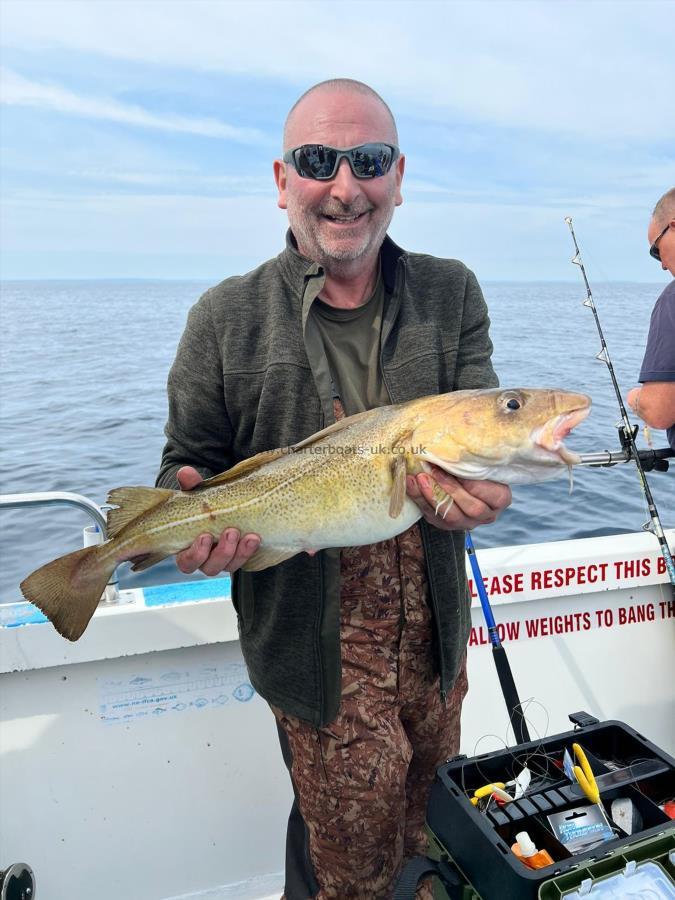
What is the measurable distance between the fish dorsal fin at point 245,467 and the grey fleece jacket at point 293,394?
0.10 metres

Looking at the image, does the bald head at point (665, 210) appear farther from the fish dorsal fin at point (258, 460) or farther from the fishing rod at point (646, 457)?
the fish dorsal fin at point (258, 460)

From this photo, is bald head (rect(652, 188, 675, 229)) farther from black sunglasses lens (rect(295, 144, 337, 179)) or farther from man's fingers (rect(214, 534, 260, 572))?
man's fingers (rect(214, 534, 260, 572))

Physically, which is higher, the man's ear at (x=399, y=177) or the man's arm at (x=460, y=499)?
the man's ear at (x=399, y=177)

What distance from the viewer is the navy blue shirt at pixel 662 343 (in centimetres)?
374

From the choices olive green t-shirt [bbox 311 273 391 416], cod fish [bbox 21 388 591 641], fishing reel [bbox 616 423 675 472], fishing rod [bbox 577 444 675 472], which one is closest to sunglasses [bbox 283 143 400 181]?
olive green t-shirt [bbox 311 273 391 416]

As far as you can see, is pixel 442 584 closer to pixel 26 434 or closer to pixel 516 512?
pixel 516 512

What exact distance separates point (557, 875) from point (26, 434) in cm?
1212

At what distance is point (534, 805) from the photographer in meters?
1.95

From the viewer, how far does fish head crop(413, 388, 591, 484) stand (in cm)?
214

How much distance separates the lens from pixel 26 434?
12.1m

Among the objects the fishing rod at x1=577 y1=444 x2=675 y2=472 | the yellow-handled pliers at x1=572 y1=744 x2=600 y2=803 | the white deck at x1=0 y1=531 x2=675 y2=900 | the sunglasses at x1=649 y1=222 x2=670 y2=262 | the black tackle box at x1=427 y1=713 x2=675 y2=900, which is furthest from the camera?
the sunglasses at x1=649 y1=222 x2=670 y2=262

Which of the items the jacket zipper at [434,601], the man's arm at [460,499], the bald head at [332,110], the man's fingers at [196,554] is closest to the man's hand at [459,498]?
the man's arm at [460,499]

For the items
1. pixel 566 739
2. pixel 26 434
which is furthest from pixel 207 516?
pixel 26 434

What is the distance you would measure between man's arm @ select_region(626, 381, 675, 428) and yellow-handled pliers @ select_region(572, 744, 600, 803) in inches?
88.3
